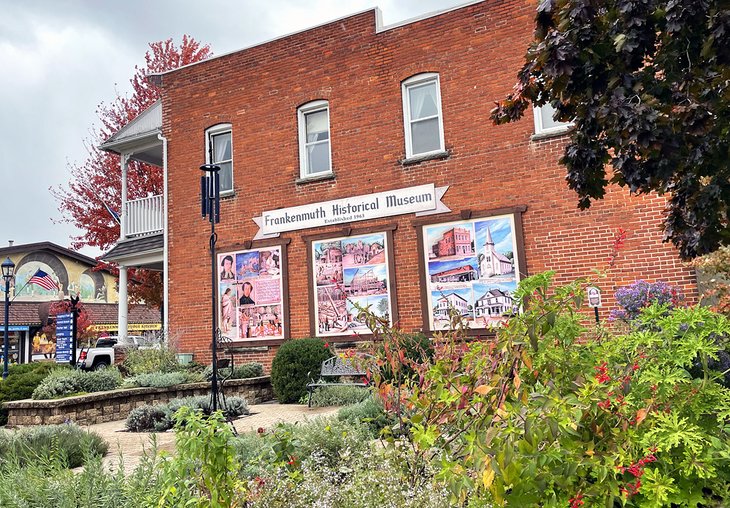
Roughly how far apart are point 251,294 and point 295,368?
3.00 metres

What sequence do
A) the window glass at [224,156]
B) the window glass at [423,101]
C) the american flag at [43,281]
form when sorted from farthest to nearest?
the american flag at [43,281]
the window glass at [224,156]
the window glass at [423,101]

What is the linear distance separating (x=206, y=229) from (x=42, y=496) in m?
11.2

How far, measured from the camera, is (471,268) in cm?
1142

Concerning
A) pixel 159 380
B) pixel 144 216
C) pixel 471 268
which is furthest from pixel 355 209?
pixel 144 216

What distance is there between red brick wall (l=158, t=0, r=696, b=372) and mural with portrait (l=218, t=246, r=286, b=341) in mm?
372

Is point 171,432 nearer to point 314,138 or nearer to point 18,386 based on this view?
point 18,386

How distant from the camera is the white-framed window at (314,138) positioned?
1341 cm

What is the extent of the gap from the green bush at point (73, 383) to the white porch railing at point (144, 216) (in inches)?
221

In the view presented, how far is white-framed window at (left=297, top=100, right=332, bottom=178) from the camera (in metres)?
13.4

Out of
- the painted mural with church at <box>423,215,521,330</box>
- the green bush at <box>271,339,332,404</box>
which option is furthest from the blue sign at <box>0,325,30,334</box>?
the painted mural with church at <box>423,215,521,330</box>

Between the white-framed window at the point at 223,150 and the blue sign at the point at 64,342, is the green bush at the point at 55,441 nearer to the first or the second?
the white-framed window at the point at 223,150

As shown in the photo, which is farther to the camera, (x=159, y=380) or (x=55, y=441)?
(x=159, y=380)

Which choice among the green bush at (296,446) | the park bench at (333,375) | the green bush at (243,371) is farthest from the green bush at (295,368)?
the green bush at (296,446)

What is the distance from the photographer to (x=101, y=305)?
3991cm
